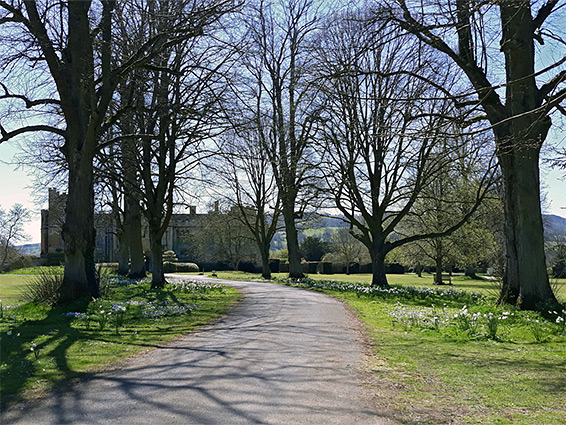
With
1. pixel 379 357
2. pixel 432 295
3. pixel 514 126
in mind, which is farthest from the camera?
pixel 432 295

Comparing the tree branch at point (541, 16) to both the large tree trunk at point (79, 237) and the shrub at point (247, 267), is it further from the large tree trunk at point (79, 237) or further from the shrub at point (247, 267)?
the shrub at point (247, 267)

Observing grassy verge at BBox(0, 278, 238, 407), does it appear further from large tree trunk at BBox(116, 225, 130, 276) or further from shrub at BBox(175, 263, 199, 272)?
shrub at BBox(175, 263, 199, 272)

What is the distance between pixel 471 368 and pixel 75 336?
6.56 m

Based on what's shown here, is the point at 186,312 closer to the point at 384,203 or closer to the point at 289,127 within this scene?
the point at 384,203

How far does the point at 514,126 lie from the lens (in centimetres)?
1244

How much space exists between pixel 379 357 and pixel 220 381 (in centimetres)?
285

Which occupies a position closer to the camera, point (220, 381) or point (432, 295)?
point (220, 381)

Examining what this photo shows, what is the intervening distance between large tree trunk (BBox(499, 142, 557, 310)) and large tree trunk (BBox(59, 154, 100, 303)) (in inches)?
425

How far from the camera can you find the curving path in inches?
181

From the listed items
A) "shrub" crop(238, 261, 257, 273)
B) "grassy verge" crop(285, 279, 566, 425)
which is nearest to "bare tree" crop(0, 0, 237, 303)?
"grassy verge" crop(285, 279, 566, 425)

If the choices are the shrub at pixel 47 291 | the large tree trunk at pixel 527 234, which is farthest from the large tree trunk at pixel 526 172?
the shrub at pixel 47 291

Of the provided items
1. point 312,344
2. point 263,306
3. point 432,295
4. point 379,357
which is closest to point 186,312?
point 263,306

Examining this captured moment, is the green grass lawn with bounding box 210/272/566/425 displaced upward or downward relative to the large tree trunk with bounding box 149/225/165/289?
downward

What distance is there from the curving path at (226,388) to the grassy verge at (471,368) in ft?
1.66
